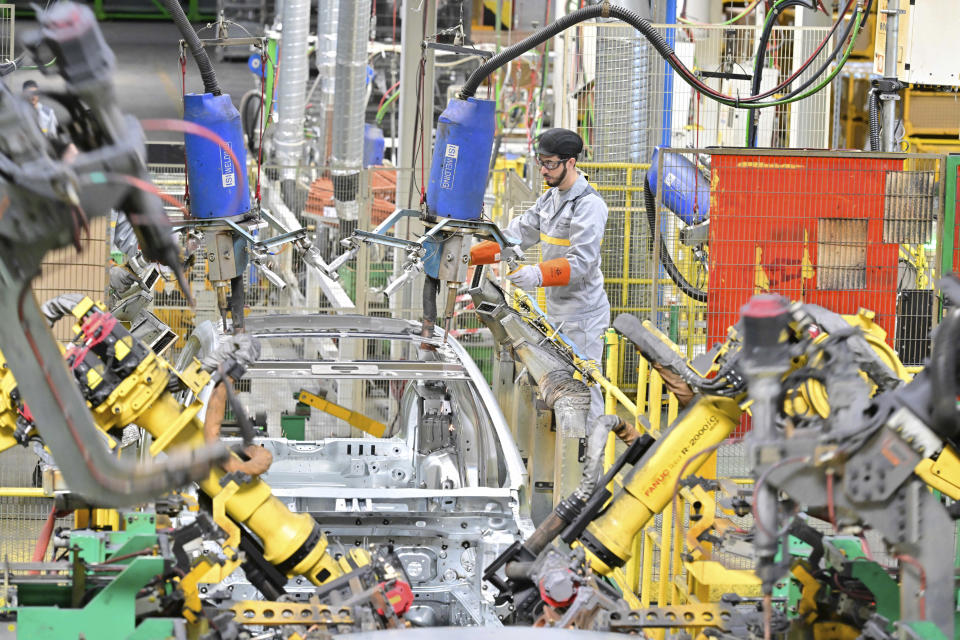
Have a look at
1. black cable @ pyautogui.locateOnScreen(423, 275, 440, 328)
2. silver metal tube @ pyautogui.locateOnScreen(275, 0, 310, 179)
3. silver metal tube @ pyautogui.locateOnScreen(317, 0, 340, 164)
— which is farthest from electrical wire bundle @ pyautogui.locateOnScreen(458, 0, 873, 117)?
silver metal tube @ pyautogui.locateOnScreen(317, 0, 340, 164)

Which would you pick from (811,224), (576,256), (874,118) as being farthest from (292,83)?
(811,224)

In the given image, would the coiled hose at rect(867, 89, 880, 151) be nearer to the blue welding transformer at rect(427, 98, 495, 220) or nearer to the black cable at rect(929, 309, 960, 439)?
the blue welding transformer at rect(427, 98, 495, 220)

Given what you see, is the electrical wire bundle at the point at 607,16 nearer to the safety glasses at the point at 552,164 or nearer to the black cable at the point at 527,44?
the black cable at the point at 527,44

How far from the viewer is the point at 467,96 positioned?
5.27 metres

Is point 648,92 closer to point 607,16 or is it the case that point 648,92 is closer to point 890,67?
point 890,67

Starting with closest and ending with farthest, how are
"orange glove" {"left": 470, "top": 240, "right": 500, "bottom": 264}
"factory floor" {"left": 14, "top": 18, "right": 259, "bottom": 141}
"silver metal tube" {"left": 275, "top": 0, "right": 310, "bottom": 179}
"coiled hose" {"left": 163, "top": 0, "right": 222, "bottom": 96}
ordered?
"coiled hose" {"left": 163, "top": 0, "right": 222, "bottom": 96} < "orange glove" {"left": 470, "top": 240, "right": 500, "bottom": 264} < "silver metal tube" {"left": 275, "top": 0, "right": 310, "bottom": 179} < "factory floor" {"left": 14, "top": 18, "right": 259, "bottom": 141}

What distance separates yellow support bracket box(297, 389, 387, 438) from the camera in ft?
20.0

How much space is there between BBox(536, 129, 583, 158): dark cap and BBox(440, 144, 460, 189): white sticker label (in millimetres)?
1818

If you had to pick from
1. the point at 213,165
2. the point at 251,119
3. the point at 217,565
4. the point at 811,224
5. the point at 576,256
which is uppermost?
the point at 251,119

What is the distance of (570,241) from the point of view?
7.16 m

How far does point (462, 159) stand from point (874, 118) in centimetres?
276

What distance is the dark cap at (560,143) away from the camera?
694 centimetres

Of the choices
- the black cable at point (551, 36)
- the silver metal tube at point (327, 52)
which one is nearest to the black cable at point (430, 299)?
the black cable at point (551, 36)

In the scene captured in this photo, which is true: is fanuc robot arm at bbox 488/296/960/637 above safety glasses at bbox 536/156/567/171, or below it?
below
